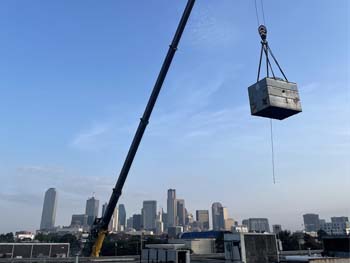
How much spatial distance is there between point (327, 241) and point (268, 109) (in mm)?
24961

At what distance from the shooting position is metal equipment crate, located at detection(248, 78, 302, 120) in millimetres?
20000

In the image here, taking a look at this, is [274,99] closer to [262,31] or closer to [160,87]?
[262,31]

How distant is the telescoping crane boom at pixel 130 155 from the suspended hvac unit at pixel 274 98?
1461cm

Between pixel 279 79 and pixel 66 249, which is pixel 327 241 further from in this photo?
pixel 66 249

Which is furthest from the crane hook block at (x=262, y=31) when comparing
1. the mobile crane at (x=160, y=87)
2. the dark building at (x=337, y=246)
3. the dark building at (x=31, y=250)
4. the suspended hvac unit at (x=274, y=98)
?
the dark building at (x=31, y=250)

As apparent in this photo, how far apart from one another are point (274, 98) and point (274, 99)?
0.07m

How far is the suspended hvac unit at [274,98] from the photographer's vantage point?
65.7 ft

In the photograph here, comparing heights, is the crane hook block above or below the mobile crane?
above

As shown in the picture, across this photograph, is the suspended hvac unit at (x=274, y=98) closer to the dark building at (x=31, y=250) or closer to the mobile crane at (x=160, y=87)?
the mobile crane at (x=160, y=87)

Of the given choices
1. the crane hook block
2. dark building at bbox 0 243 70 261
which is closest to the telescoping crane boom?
the crane hook block

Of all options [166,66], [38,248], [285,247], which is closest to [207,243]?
[285,247]

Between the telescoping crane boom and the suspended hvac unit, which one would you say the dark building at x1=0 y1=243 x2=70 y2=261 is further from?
the suspended hvac unit

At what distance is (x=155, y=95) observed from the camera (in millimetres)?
36156

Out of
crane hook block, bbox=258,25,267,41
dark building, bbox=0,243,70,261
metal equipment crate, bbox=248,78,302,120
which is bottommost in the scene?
dark building, bbox=0,243,70,261
